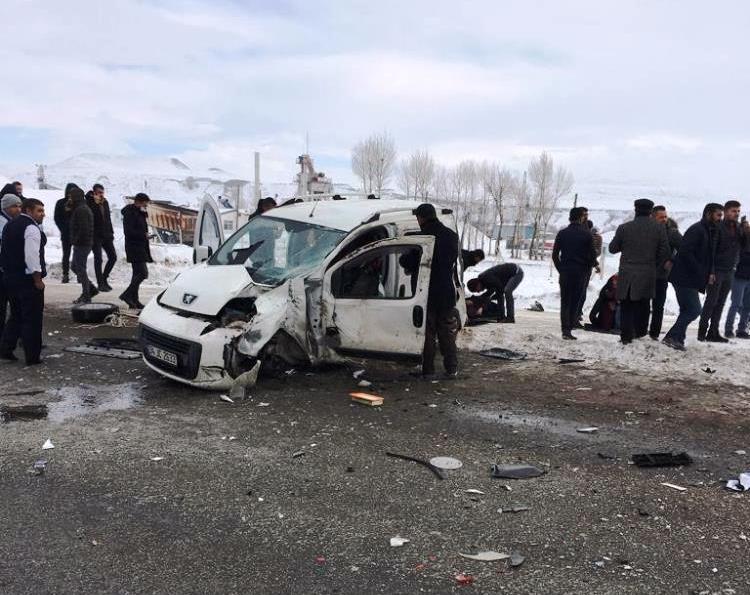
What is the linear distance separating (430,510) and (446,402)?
2.36 meters

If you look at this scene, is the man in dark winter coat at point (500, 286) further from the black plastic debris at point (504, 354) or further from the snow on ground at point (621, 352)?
the black plastic debris at point (504, 354)

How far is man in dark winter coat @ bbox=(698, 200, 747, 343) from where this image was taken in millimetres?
8492

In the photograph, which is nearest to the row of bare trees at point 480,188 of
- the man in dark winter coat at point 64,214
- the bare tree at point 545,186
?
the bare tree at point 545,186

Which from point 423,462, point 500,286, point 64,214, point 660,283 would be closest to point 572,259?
point 660,283

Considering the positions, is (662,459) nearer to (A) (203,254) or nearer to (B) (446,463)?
(B) (446,463)

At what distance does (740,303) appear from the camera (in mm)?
9844

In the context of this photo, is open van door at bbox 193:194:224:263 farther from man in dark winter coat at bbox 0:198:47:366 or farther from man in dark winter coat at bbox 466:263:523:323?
man in dark winter coat at bbox 466:263:523:323

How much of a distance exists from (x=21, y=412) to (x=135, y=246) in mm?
5502

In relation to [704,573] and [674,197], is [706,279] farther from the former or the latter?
[674,197]

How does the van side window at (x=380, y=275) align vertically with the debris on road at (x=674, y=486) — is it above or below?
above

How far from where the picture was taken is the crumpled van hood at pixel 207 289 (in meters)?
6.19

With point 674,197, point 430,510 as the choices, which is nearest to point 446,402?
point 430,510

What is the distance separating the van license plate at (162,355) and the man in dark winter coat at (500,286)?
5988 mm

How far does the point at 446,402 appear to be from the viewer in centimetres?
Answer: 627
